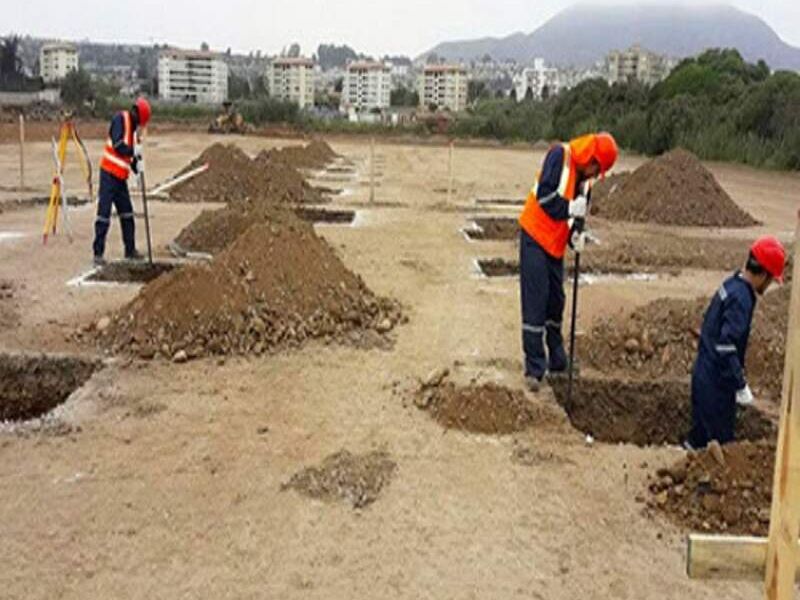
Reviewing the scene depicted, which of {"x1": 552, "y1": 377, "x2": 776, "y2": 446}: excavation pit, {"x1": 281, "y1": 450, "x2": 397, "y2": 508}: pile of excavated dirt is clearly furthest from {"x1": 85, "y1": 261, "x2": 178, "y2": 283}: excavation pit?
{"x1": 281, "y1": 450, "x2": 397, "y2": 508}: pile of excavated dirt

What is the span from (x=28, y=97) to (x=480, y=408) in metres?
64.7

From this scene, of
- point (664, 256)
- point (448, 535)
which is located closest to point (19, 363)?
point (448, 535)

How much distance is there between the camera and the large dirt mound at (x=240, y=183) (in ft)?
66.5

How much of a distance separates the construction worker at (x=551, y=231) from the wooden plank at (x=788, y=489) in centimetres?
430

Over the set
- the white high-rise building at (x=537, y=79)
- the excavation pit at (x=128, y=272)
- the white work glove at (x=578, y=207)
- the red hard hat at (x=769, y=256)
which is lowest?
the excavation pit at (x=128, y=272)

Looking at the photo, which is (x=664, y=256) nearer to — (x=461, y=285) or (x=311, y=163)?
(x=461, y=285)

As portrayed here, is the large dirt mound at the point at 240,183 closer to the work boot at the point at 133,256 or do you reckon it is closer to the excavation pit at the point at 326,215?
the excavation pit at the point at 326,215

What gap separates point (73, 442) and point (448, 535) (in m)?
2.73

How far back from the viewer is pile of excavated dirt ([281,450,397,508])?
5.61 metres

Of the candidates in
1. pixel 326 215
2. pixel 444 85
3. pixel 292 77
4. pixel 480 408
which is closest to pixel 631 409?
pixel 480 408

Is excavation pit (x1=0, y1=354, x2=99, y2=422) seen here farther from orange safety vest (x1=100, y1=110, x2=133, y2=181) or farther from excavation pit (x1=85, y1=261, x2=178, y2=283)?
orange safety vest (x1=100, y1=110, x2=133, y2=181)

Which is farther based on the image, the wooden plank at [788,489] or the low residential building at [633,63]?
the low residential building at [633,63]

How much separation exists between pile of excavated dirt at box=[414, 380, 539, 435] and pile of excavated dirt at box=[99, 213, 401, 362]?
1815mm

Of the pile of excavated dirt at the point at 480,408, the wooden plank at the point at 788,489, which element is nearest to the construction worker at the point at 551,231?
the pile of excavated dirt at the point at 480,408
